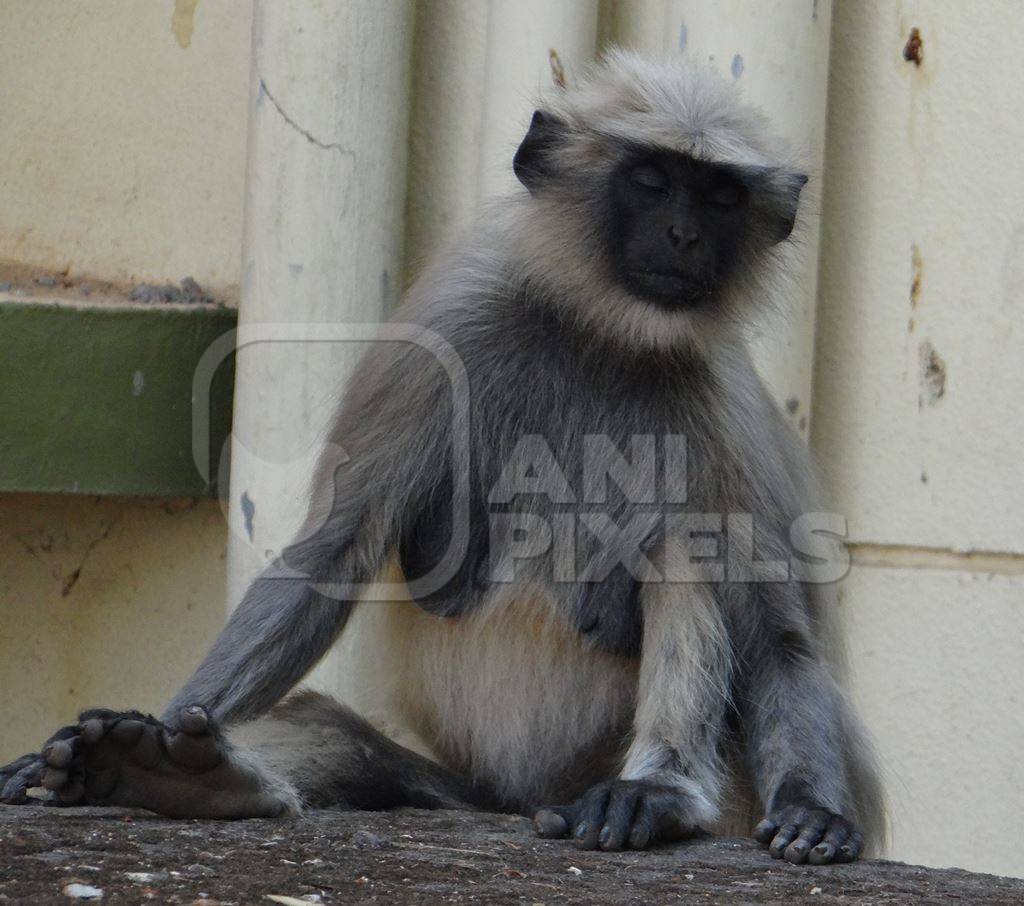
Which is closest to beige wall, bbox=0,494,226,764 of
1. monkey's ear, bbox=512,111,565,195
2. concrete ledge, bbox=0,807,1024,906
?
monkey's ear, bbox=512,111,565,195

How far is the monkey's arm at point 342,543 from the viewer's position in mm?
3543

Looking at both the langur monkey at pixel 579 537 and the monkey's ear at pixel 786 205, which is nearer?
the langur monkey at pixel 579 537

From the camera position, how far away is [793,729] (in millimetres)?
3605

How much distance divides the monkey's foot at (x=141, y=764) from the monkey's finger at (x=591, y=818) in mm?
629

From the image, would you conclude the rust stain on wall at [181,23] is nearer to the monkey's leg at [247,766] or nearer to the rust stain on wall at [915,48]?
the rust stain on wall at [915,48]

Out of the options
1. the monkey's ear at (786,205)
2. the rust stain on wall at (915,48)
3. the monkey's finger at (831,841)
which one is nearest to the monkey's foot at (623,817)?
the monkey's finger at (831,841)

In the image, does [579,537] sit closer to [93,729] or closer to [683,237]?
[683,237]

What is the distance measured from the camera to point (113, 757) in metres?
3.05

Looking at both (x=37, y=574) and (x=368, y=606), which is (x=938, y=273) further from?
(x=37, y=574)

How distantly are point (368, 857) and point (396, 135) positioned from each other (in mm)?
2461

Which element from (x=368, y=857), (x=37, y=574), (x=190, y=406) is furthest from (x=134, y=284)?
(x=368, y=857)

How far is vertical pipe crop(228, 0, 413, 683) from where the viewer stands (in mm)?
4656

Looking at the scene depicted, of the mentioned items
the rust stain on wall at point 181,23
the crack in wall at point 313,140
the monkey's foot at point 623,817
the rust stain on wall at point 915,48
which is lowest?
the monkey's foot at point 623,817

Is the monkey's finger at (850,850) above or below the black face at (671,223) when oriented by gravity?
below
